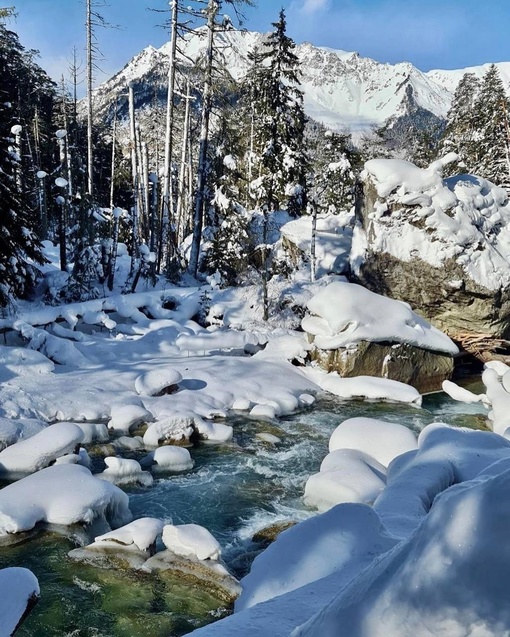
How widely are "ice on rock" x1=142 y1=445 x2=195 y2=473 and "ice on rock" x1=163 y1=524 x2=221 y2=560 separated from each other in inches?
82.7

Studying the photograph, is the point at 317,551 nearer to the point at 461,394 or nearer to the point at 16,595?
the point at 16,595

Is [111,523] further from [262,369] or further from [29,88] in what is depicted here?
[29,88]

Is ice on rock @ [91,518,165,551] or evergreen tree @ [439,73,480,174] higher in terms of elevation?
evergreen tree @ [439,73,480,174]

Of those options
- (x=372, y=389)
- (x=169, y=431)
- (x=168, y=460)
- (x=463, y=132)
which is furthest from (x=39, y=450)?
(x=463, y=132)

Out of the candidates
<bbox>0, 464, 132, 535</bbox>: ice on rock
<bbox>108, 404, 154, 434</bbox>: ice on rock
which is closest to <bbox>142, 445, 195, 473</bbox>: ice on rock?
<bbox>108, 404, 154, 434</bbox>: ice on rock

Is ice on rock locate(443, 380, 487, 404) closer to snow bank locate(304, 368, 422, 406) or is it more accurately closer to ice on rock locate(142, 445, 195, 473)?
snow bank locate(304, 368, 422, 406)

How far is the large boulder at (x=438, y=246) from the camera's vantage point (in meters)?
13.7

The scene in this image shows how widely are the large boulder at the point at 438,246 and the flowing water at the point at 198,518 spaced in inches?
187

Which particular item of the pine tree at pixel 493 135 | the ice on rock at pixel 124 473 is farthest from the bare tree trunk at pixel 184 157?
the pine tree at pixel 493 135

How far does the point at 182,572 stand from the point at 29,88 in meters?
30.6

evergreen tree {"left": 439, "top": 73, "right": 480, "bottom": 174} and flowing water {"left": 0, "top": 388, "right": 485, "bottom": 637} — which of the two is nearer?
flowing water {"left": 0, "top": 388, "right": 485, "bottom": 637}

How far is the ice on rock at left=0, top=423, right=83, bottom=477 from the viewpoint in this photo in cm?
623

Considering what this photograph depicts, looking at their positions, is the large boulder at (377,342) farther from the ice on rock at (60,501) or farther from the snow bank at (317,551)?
the snow bank at (317,551)

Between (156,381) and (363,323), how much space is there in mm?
4823
